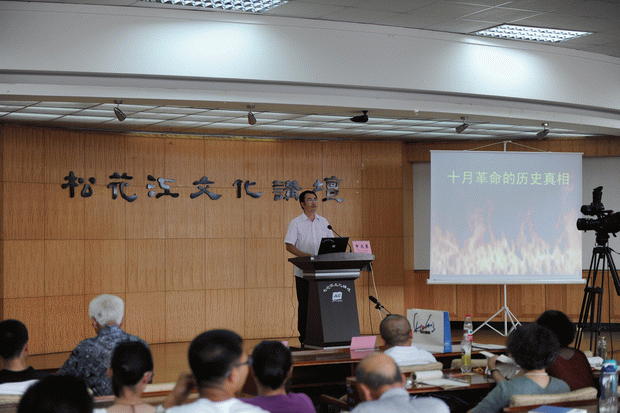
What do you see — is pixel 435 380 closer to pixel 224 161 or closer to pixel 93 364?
pixel 93 364

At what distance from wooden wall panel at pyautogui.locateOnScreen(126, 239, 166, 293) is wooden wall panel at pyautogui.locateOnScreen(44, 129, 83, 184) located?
119 cm

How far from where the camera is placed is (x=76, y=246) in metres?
9.08

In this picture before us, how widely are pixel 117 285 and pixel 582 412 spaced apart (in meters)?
7.53

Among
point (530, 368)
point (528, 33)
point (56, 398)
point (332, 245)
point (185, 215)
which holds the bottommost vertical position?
point (530, 368)

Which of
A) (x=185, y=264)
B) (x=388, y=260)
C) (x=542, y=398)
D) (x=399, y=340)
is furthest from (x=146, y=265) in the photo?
(x=542, y=398)

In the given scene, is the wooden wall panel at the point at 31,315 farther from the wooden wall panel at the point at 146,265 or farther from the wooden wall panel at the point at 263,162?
the wooden wall panel at the point at 263,162

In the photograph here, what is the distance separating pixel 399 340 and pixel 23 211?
20.4 ft

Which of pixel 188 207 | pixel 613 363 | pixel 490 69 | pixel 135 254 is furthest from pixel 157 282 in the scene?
pixel 613 363

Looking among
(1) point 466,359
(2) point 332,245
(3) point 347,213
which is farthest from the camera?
(3) point 347,213

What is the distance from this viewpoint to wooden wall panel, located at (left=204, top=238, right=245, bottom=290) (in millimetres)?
9891

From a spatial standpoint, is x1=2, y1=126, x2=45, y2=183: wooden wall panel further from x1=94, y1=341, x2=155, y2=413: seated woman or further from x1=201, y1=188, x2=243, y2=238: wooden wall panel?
x1=94, y1=341, x2=155, y2=413: seated woman

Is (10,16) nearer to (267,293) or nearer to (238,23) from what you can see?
(238,23)

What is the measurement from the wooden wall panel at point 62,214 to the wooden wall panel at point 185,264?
1.24 metres

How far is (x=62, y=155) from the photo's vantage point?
29.6 ft
